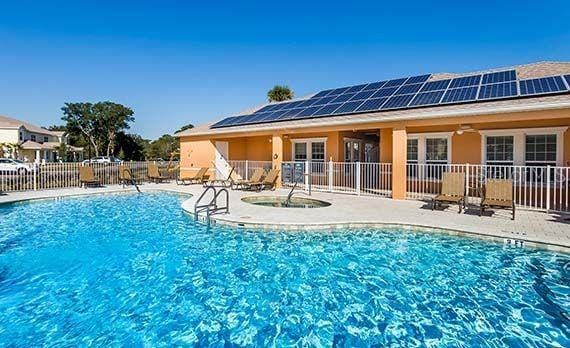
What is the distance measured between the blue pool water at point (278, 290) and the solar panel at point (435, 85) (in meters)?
9.33

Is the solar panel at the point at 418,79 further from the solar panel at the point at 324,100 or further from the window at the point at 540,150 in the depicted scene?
the window at the point at 540,150

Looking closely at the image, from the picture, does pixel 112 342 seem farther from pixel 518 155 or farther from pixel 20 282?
pixel 518 155

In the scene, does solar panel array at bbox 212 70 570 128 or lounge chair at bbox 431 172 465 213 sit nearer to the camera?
lounge chair at bbox 431 172 465 213

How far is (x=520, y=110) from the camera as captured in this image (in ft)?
34.6

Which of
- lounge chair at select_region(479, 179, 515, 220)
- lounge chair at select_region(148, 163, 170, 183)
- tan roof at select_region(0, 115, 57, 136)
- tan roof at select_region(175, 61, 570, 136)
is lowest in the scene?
lounge chair at select_region(479, 179, 515, 220)

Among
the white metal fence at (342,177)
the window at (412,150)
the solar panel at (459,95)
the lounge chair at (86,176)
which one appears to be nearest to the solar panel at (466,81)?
the solar panel at (459,95)

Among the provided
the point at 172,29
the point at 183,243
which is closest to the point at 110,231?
the point at 183,243

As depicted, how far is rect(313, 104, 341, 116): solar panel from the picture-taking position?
664 inches

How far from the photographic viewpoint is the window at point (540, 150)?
12508 millimetres

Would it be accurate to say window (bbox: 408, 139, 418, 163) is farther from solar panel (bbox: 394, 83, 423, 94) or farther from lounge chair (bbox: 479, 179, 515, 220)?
lounge chair (bbox: 479, 179, 515, 220)

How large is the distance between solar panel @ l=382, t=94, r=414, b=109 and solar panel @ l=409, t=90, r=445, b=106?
12.1 inches

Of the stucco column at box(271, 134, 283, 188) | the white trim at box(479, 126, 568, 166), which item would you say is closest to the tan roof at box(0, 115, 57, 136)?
the stucco column at box(271, 134, 283, 188)

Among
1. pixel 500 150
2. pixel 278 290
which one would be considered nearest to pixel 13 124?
pixel 278 290

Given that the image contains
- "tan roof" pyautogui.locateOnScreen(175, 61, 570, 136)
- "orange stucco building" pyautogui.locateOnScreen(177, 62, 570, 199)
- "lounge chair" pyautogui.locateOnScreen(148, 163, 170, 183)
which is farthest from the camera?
"lounge chair" pyautogui.locateOnScreen(148, 163, 170, 183)
